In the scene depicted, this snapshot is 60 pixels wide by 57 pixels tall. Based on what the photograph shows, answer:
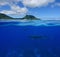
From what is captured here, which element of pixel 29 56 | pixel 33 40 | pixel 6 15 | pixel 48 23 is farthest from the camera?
pixel 48 23

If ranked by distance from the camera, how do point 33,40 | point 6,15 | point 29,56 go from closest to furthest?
1. point 29,56
2. point 33,40
3. point 6,15

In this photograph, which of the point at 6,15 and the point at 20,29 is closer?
the point at 6,15

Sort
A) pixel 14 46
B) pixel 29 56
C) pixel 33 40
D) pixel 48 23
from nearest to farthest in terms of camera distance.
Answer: pixel 29 56 < pixel 14 46 < pixel 33 40 < pixel 48 23

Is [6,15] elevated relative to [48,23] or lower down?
elevated

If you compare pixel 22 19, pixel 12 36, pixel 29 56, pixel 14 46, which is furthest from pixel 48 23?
pixel 29 56

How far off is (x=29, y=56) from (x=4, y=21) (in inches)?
137

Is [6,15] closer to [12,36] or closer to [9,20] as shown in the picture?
[9,20]

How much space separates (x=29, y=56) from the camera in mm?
5047

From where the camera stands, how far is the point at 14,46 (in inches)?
250

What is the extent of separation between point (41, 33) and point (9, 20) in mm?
1976

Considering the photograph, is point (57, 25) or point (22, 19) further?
point (57, 25)

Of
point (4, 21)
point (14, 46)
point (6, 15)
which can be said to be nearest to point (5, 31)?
point (4, 21)

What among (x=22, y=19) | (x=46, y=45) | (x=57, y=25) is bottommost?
(x=46, y=45)

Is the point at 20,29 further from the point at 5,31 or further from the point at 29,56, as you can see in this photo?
the point at 29,56
